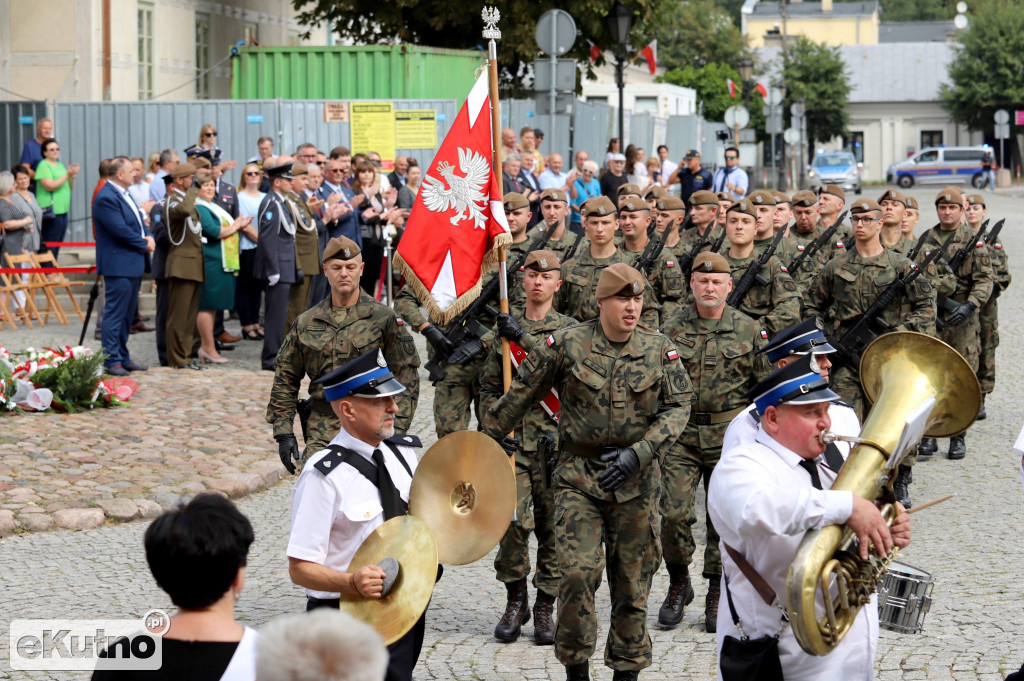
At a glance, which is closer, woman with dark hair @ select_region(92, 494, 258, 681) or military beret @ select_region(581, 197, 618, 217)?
woman with dark hair @ select_region(92, 494, 258, 681)

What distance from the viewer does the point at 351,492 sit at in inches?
192

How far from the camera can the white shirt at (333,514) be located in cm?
481

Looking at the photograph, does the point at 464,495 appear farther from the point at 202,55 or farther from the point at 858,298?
the point at 202,55

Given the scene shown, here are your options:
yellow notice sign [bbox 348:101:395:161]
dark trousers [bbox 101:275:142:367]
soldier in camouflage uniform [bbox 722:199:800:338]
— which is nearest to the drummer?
soldier in camouflage uniform [bbox 722:199:800:338]

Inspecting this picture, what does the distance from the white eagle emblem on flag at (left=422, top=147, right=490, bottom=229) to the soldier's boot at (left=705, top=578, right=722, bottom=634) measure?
2553mm

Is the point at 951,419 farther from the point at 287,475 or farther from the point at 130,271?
the point at 130,271

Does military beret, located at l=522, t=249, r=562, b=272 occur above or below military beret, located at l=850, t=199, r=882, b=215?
below

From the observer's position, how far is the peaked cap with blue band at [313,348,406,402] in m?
4.98

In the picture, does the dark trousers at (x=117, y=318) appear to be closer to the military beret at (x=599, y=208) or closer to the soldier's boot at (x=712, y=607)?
the military beret at (x=599, y=208)

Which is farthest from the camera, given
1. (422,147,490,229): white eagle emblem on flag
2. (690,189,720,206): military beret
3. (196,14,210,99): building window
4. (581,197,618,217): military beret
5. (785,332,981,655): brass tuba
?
(196,14,210,99): building window

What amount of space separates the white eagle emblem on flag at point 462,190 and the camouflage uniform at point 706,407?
4.91ft

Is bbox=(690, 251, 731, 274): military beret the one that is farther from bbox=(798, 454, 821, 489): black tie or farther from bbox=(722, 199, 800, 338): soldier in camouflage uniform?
bbox=(798, 454, 821, 489): black tie

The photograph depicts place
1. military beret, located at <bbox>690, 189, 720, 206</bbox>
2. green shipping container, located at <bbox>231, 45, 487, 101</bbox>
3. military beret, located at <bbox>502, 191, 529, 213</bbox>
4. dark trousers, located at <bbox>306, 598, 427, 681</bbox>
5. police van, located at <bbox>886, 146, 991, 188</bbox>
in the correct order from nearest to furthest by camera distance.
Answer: dark trousers, located at <bbox>306, 598, 427, 681</bbox>
military beret, located at <bbox>502, 191, 529, 213</bbox>
military beret, located at <bbox>690, 189, 720, 206</bbox>
green shipping container, located at <bbox>231, 45, 487, 101</bbox>
police van, located at <bbox>886, 146, 991, 188</bbox>

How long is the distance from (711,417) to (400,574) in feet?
11.7
